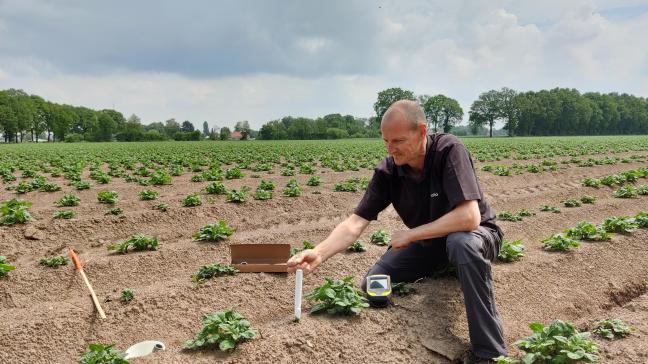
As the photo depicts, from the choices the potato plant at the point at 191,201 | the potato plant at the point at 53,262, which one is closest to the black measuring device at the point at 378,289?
the potato plant at the point at 53,262

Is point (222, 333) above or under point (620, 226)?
under

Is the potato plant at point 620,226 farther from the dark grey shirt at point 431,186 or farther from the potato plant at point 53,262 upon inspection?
the potato plant at point 53,262

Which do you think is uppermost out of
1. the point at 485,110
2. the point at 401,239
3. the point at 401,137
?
the point at 485,110

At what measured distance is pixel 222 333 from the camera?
358cm

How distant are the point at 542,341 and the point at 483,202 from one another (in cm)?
134

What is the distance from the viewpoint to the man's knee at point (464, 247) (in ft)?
11.2

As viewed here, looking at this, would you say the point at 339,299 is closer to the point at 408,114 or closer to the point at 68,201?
the point at 408,114

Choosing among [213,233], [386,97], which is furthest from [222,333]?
[386,97]

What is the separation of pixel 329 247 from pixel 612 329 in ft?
8.10

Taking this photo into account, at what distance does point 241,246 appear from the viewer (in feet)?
18.4

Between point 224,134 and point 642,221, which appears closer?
point 642,221

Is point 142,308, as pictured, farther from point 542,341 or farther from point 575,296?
point 575,296

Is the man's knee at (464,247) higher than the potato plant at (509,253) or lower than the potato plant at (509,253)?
higher

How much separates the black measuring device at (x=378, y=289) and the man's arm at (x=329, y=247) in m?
0.42
